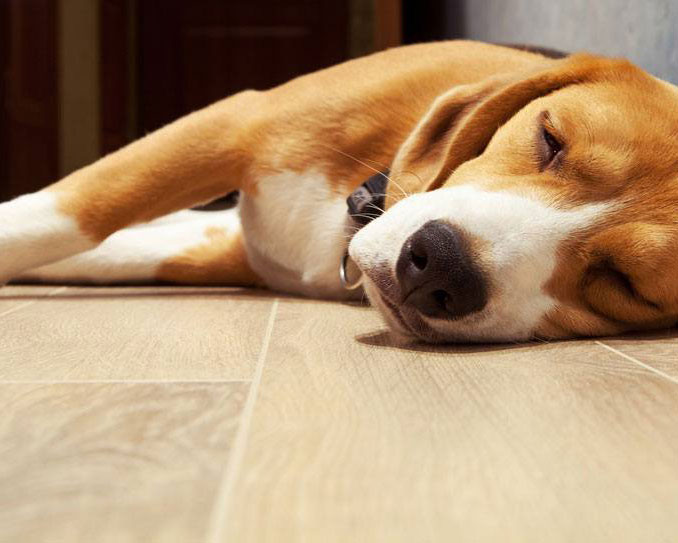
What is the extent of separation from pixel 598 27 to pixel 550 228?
5.04 feet

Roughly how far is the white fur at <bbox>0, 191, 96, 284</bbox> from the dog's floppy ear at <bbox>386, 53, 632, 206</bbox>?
70 cm

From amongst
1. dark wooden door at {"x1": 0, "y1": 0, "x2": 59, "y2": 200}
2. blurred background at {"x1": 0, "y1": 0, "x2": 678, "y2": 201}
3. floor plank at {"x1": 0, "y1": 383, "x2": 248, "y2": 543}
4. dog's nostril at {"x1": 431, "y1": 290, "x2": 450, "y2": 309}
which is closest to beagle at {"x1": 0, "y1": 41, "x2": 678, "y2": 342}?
dog's nostril at {"x1": 431, "y1": 290, "x2": 450, "y2": 309}

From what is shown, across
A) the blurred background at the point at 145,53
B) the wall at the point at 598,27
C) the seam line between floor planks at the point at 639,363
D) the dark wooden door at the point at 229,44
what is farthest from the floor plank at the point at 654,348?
the dark wooden door at the point at 229,44

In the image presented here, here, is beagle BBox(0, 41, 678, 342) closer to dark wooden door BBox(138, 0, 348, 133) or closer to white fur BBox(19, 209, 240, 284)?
white fur BBox(19, 209, 240, 284)

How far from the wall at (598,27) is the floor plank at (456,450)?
46.2 inches

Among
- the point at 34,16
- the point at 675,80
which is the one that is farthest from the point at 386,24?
the point at 675,80

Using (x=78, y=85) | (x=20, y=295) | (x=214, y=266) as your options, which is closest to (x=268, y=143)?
(x=214, y=266)

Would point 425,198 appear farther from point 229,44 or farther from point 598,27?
point 229,44

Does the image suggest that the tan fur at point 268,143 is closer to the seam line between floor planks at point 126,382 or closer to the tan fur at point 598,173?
the tan fur at point 598,173

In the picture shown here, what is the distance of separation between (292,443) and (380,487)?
0.14m

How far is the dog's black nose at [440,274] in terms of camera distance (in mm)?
1281

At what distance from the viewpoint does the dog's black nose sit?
4.20ft

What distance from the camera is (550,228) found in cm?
139

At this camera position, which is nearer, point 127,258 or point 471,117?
point 471,117
